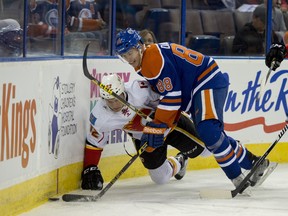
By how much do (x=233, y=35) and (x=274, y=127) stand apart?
787mm

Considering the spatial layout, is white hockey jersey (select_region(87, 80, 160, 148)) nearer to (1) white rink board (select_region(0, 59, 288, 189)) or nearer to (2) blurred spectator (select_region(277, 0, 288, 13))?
(1) white rink board (select_region(0, 59, 288, 189))

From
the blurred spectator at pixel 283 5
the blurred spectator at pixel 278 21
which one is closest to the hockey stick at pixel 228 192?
the blurred spectator at pixel 278 21

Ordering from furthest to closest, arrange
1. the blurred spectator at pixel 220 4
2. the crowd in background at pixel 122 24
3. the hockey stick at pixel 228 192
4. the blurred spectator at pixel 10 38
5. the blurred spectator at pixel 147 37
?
1. the blurred spectator at pixel 220 4
2. the blurred spectator at pixel 147 37
3. the hockey stick at pixel 228 192
4. the crowd in background at pixel 122 24
5. the blurred spectator at pixel 10 38

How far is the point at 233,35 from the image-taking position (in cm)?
745

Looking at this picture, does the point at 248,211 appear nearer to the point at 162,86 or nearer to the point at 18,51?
the point at 162,86

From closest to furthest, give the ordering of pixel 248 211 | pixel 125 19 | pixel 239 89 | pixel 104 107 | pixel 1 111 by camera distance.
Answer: pixel 1 111 < pixel 248 211 < pixel 104 107 < pixel 125 19 < pixel 239 89

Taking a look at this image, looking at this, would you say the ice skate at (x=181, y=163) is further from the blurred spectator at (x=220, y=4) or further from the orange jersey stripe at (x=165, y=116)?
the blurred spectator at (x=220, y=4)

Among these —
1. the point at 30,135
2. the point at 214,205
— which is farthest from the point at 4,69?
the point at 214,205

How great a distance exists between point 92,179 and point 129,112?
472 mm

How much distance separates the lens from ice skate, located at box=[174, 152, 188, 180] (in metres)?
6.28

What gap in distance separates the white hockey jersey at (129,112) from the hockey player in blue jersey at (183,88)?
13 cm

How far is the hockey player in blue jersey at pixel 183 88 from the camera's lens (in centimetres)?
539

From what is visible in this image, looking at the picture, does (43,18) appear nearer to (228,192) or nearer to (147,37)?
(147,37)

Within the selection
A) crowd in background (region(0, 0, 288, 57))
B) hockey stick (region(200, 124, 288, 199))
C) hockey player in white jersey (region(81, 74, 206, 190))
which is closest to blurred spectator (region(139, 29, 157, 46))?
crowd in background (region(0, 0, 288, 57))
